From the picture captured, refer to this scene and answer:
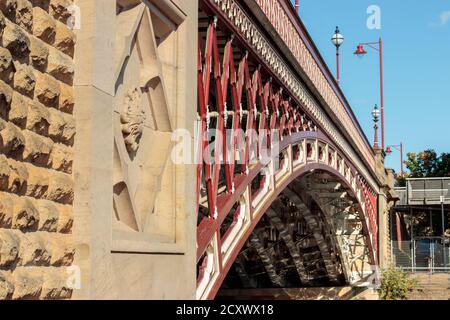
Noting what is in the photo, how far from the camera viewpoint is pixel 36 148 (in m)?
5.92

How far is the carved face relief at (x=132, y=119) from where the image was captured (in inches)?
295

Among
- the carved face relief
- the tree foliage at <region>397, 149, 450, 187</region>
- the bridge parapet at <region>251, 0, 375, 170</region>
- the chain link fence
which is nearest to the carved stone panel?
the carved face relief

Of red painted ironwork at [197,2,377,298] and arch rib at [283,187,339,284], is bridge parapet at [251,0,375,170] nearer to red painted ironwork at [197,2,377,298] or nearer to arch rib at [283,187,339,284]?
red painted ironwork at [197,2,377,298]

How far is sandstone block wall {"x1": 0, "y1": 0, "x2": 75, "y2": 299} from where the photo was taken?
5.46 metres

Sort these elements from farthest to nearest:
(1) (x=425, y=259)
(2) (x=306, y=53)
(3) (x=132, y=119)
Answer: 1. (1) (x=425, y=259)
2. (2) (x=306, y=53)
3. (3) (x=132, y=119)

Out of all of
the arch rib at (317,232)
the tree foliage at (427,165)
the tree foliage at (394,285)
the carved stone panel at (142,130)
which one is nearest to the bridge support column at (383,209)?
the tree foliage at (394,285)

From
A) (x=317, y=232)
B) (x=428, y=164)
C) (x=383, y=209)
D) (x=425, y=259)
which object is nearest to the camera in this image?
(x=317, y=232)

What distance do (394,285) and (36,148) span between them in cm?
3461

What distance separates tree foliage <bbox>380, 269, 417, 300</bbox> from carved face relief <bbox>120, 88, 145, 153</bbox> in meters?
32.0

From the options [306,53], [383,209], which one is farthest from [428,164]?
[306,53]

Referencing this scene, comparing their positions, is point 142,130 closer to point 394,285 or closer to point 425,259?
point 394,285

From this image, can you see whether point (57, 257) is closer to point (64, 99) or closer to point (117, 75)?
point (64, 99)

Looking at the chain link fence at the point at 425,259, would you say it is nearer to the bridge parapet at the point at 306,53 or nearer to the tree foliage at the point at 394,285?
the tree foliage at the point at 394,285
